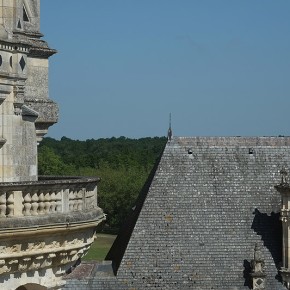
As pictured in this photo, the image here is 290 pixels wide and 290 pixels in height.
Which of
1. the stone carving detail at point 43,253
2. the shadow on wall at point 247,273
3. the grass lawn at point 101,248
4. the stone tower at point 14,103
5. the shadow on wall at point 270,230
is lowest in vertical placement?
the grass lawn at point 101,248

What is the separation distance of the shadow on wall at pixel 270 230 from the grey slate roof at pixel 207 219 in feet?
0.09

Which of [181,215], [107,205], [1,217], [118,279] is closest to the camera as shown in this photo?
[1,217]

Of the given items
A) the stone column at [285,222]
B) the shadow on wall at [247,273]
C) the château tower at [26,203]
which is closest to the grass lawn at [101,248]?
the shadow on wall at [247,273]

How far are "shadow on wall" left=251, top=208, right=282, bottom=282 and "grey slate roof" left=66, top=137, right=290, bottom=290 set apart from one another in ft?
0.09

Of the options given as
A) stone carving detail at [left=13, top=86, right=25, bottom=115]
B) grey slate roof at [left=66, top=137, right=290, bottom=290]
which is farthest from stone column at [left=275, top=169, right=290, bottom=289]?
stone carving detail at [left=13, top=86, right=25, bottom=115]

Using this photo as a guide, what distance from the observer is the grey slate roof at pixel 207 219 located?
24.9 m

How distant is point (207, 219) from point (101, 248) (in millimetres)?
56467

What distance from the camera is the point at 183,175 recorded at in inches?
1072

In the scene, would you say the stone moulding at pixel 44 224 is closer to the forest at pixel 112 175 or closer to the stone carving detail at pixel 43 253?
the stone carving detail at pixel 43 253

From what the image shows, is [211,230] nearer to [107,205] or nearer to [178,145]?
[178,145]

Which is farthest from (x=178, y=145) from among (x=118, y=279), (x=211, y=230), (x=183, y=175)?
(x=118, y=279)

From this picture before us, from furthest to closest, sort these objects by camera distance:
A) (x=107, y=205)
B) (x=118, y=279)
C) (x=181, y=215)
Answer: (x=107, y=205)
(x=181, y=215)
(x=118, y=279)

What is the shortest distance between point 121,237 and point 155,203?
5.82 ft

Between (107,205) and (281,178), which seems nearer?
(281,178)
